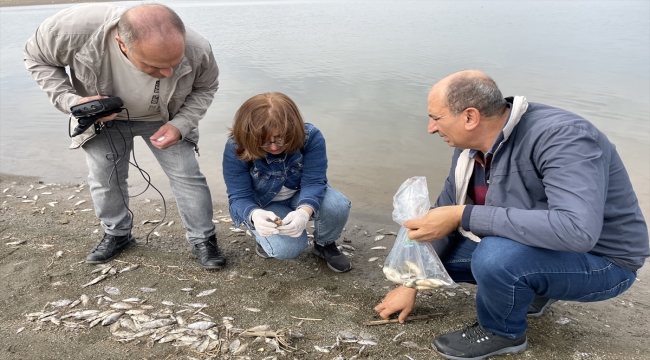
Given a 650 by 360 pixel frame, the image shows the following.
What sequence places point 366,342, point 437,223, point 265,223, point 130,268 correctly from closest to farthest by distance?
point 437,223, point 366,342, point 265,223, point 130,268

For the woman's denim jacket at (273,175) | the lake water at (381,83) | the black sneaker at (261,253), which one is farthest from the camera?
the lake water at (381,83)

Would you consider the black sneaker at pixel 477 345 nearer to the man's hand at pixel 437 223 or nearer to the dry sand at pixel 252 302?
the dry sand at pixel 252 302

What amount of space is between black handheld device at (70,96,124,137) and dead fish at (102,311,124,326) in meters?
1.32

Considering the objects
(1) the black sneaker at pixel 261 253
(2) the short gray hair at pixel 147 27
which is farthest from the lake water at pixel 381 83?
(2) the short gray hair at pixel 147 27

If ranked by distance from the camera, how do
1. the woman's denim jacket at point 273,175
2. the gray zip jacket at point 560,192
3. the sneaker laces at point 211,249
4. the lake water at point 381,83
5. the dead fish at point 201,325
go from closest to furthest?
the gray zip jacket at point 560,192 < the dead fish at point 201,325 < the woman's denim jacket at point 273,175 < the sneaker laces at point 211,249 < the lake water at point 381,83

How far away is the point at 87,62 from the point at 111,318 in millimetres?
1740

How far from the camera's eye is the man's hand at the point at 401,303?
2.99 m

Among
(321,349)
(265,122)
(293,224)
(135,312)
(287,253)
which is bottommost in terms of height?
(135,312)

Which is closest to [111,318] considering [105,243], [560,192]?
[105,243]

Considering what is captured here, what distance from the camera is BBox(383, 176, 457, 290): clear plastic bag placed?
2.86 meters

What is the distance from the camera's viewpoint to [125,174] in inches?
153

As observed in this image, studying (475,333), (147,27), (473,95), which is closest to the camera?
(473,95)

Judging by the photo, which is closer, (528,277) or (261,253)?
(528,277)

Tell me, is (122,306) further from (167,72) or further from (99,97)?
(167,72)
